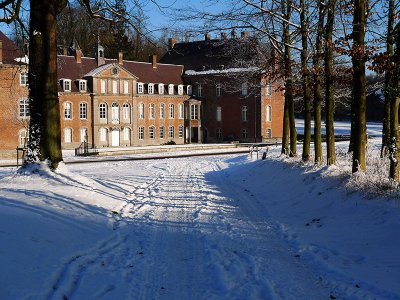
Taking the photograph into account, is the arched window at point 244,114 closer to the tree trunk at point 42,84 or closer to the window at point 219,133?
the window at point 219,133

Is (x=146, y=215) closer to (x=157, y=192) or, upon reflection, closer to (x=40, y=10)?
(x=157, y=192)

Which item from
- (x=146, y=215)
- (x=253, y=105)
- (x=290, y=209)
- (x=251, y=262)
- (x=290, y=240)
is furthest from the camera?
(x=253, y=105)

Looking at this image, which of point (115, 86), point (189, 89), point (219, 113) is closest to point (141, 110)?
point (115, 86)

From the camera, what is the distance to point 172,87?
202 ft

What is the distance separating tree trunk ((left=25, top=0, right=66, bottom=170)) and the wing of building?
112 feet

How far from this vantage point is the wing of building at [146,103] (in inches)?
1871

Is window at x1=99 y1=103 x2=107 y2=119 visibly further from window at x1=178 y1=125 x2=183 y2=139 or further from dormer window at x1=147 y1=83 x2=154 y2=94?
window at x1=178 y1=125 x2=183 y2=139

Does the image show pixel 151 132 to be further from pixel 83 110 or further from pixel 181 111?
pixel 83 110

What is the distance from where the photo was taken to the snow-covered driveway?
5281mm

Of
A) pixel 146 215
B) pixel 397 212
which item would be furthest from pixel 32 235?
pixel 397 212

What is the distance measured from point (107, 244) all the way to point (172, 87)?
55.2 meters

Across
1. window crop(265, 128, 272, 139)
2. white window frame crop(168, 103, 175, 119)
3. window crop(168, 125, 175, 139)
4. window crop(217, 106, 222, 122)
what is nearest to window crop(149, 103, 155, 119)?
white window frame crop(168, 103, 175, 119)

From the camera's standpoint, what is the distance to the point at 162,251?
6.98m

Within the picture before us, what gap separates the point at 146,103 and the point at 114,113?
5025 mm
